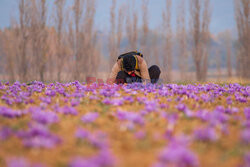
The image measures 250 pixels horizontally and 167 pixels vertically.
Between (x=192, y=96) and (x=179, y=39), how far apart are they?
18788 millimetres

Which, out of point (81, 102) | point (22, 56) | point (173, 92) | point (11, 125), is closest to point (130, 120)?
point (11, 125)

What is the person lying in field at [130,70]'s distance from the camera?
17.3ft

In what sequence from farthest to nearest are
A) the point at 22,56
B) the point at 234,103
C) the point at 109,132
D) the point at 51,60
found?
the point at 51,60
the point at 22,56
the point at 234,103
the point at 109,132

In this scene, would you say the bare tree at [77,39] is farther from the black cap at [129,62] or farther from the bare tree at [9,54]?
the black cap at [129,62]

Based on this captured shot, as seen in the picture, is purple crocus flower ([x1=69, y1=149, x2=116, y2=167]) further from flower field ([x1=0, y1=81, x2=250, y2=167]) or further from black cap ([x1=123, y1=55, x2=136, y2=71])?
black cap ([x1=123, y1=55, x2=136, y2=71])

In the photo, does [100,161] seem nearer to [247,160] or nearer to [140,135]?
[140,135]

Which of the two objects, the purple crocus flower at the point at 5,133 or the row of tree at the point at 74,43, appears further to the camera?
the row of tree at the point at 74,43

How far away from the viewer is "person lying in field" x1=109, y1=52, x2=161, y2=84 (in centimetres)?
528

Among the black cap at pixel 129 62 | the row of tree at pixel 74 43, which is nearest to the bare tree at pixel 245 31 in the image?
the row of tree at pixel 74 43

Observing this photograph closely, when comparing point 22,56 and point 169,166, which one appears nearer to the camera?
point 169,166

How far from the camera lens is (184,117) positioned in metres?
2.31

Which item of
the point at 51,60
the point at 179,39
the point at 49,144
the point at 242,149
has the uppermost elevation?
the point at 179,39

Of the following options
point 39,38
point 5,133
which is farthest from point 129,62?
point 39,38

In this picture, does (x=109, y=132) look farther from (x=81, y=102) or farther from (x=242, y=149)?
(x=81, y=102)
